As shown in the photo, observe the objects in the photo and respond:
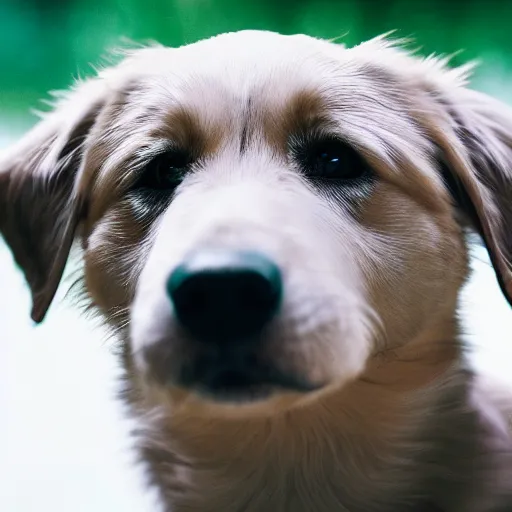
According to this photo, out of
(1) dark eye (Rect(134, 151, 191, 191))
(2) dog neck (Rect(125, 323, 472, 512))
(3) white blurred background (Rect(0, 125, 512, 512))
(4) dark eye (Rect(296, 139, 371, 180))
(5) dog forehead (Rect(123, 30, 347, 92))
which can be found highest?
(5) dog forehead (Rect(123, 30, 347, 92))

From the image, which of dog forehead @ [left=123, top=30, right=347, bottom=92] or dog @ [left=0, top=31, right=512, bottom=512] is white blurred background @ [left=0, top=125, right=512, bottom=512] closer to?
dog @ [left=0, top=31, right=512, bottom=512]

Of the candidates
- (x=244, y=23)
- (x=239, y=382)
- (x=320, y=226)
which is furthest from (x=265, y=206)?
(x=244, y=23)

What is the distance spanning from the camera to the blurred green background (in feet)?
4.56

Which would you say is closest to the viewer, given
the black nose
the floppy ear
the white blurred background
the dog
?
the black nose

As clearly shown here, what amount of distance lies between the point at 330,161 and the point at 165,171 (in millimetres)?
231

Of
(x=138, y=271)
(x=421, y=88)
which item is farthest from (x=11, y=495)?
(x=421, y=88)

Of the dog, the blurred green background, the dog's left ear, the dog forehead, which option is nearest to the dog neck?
the dog

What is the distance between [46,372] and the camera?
1425mm

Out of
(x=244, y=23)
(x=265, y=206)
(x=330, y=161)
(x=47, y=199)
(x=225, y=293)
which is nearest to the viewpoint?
(x=225, y=293)

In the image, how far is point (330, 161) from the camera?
105 centimetres

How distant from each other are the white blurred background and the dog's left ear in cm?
19

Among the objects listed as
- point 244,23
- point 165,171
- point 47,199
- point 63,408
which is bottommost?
point 63,408

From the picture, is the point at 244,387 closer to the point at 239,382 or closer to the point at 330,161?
the point at 239,382

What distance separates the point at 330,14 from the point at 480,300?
1.89 feet
